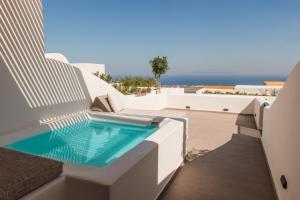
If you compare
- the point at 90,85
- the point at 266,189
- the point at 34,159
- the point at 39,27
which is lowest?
the point at 266,189

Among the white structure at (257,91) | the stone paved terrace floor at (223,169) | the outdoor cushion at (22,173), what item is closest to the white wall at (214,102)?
the stone paved terrace floor at (223,169)

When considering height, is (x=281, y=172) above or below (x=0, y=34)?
below

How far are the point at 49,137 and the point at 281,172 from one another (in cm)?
438

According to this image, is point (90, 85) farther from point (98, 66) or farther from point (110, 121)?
point (98, 66)

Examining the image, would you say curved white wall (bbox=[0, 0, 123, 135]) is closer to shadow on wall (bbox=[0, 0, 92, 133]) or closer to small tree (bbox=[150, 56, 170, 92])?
shadow on wall (bbox=[0, 0, 92, 133])

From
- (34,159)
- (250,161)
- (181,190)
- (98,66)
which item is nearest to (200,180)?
(181,190)

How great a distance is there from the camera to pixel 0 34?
Result: 3906 mm

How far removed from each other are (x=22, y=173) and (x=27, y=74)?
355 centimetres

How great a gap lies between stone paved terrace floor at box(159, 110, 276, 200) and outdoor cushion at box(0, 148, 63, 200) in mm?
1671

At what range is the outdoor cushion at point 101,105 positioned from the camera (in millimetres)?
6012

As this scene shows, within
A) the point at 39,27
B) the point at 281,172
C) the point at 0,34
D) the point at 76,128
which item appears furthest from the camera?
the point at 76,128

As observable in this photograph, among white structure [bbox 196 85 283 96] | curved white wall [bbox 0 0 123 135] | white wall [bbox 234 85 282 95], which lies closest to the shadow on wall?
curved white wall [bbox 0 0 123 135]

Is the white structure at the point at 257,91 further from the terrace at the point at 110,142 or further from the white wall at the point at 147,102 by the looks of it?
the terrace at the point at 110,142

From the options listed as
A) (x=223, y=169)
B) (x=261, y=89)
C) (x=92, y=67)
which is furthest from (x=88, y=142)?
(x=261, y=89)
